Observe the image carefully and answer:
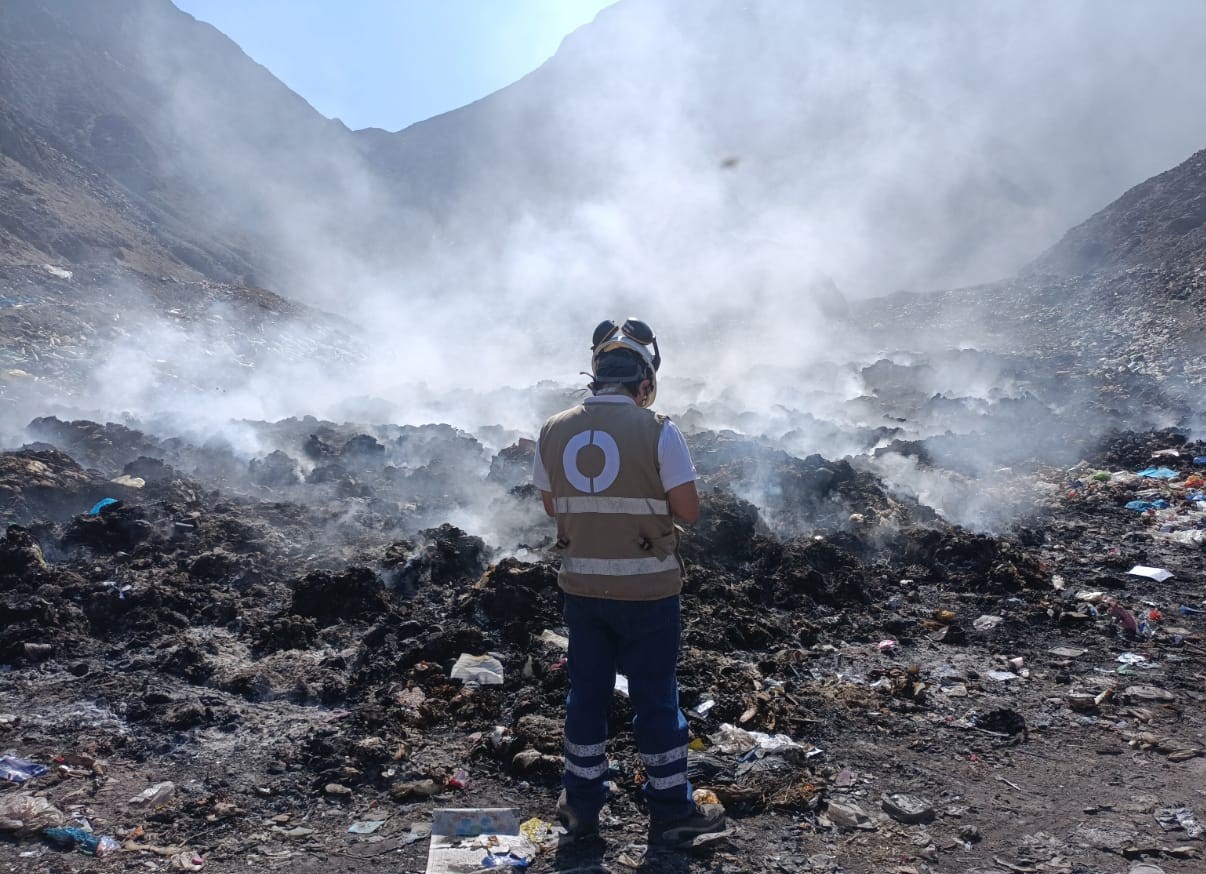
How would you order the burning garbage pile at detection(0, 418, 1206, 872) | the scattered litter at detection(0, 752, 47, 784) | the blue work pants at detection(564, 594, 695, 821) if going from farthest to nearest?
the scattered litter at detection(0, 752, 47, 784) < the burning garbage pile at detection(0, 418, 1206, 872) < the blue work pants at detection(564, 594, 695, 821)

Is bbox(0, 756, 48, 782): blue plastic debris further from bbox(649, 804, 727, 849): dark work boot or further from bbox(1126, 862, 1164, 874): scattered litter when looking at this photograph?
bbox(1126, 862, 1164, 874): scattered litter

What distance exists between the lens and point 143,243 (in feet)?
98.5

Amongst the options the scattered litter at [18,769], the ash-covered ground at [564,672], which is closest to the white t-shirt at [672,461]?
the ash-covered ground at [564,672]

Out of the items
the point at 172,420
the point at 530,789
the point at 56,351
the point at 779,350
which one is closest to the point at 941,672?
the point at 530,789

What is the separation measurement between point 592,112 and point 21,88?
1162 inches

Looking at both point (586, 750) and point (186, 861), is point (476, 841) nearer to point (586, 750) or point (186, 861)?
point (586, 750)

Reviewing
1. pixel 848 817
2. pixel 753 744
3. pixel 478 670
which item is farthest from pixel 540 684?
pixel 848 817

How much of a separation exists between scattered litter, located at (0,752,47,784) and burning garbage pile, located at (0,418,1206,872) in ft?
0.05

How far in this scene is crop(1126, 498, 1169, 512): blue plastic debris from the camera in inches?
320

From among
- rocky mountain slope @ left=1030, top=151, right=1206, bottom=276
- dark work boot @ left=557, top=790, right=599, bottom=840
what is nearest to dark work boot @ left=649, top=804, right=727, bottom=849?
dark work boot @ left=557, top=790, right=599, bottom=840

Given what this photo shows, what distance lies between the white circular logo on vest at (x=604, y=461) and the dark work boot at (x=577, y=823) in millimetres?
1171

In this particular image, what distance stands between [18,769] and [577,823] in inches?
94.9

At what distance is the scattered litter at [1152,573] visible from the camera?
604 cm

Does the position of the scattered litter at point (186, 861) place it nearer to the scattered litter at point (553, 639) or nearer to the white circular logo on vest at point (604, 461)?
the white circular logo on vest at point (604, 461)
